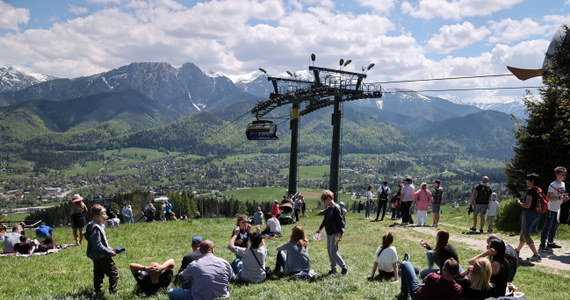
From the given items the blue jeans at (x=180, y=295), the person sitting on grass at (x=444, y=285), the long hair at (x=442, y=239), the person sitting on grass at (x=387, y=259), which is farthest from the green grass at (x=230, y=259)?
the person sitting on grass at (x=444, y=285)

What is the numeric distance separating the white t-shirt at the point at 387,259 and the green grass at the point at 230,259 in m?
0.62

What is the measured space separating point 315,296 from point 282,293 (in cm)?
87

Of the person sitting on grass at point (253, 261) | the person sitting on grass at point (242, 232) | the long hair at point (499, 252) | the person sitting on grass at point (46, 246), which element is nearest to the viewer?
the long hair at point (499, 252)

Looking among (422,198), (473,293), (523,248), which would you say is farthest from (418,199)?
(473,293)

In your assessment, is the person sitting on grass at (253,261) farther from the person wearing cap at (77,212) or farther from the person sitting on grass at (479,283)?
the person wearing cap at (77,212)

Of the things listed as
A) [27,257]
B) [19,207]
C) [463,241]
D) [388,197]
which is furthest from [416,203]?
[19,207]

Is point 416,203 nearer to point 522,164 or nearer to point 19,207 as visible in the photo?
point 522,164

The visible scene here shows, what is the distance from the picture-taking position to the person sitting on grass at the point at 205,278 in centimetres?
867

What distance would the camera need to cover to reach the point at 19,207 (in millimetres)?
198750

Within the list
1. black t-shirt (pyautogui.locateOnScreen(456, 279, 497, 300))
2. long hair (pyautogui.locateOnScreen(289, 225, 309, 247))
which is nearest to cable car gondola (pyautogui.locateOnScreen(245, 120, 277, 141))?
long hair (pyautogui.locateOnScreen(289, 225, 309, 247))

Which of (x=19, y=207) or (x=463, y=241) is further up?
(x=463, y=241)

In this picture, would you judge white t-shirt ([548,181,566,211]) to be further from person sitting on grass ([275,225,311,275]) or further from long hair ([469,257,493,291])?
person sitting on grass ([275,225,311,275])

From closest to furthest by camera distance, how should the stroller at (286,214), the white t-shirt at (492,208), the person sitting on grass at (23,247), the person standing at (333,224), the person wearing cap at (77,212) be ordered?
the person standing at (333,224) < the person sitting on grass at (23,247) < the person wearing cap at (77,212) < the white t-shirt at (492,208) < the stroller at (286,214)

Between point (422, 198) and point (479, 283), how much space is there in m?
14.8
